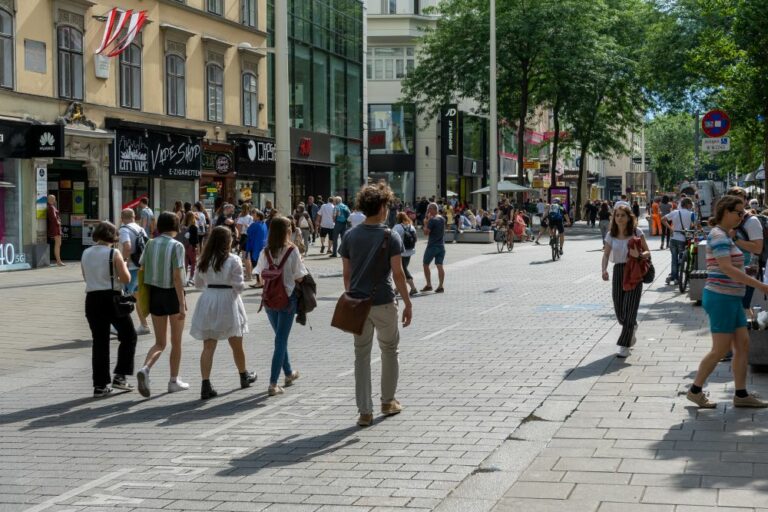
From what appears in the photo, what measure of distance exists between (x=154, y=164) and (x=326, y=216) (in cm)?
478

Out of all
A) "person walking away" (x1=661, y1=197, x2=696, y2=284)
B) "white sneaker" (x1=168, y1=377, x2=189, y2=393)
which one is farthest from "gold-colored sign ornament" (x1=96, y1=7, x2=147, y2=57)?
"white sneaker" (x1=168, y1=377, x2=189, y2=393)

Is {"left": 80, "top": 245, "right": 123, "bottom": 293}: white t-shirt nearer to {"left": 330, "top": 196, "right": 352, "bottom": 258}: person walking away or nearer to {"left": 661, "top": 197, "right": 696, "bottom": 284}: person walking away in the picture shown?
{"left": 661, "top": 197, "right": 696, "bottom": 284}: person walking away

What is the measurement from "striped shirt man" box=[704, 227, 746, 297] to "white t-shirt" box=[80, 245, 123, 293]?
505cm

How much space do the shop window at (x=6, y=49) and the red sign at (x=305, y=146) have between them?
17.3 m

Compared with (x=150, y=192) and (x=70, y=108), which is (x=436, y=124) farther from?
(x=70, y=108)

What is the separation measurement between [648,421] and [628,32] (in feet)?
165

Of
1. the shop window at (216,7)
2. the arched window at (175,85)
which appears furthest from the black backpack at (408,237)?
the shop window at (216,7)

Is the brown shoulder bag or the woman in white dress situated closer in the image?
the brown shoulder bag

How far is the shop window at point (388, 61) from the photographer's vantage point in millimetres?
60812

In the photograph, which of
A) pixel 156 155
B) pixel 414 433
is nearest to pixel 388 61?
pixel 156 155

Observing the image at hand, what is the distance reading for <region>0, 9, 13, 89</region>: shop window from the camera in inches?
967

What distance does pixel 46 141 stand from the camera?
25500 mm

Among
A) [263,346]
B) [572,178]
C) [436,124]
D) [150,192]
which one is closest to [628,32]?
[436,124]

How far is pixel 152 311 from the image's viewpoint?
1030cm
